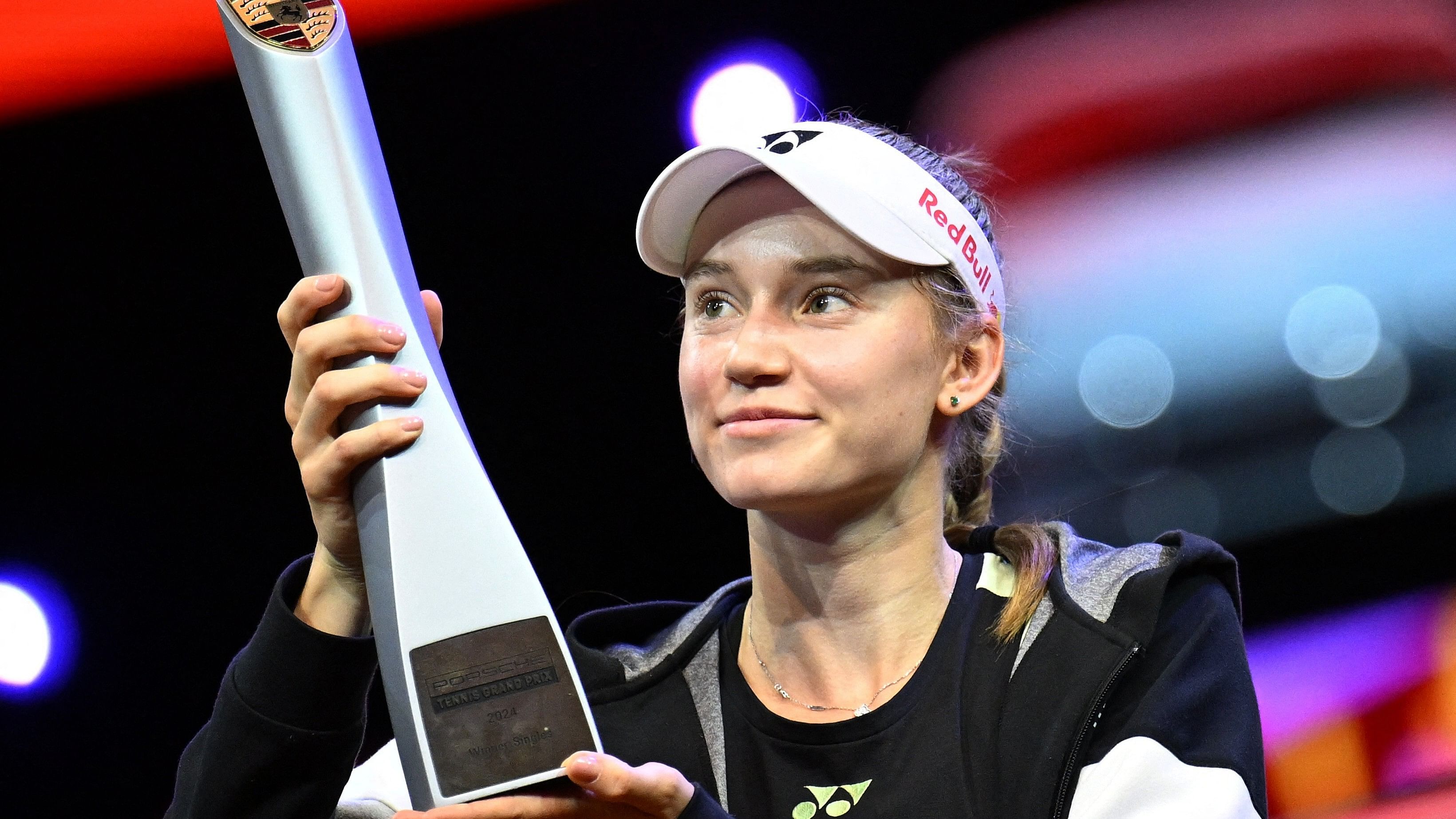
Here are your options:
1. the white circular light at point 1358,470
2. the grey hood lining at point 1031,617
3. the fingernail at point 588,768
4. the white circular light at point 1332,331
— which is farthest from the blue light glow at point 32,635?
the white circular light at point 1358,470

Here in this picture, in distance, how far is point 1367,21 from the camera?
2354 millimetres

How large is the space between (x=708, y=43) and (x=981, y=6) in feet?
1.51

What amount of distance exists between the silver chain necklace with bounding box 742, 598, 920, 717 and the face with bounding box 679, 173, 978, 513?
0.64ft

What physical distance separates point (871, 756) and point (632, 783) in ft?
1.53

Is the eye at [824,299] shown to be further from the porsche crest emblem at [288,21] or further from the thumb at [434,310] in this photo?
the porsche crest emblem at [288,21]

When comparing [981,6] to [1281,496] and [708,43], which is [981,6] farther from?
[1281,496]

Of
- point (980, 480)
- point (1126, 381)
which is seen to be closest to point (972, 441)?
point (980, 480)

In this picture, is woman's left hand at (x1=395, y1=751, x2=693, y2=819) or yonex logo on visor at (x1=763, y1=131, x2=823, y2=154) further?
yonex logo on visor at (x1=763, y1=131, x2=823, y2=154)

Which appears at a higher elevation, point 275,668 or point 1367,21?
point 1367,21

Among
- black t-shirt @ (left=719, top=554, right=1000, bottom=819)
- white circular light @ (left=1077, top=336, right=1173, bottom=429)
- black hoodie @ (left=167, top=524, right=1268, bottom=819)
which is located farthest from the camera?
white circular light @ (left=1077, top=336, right=1173, bottom=429)

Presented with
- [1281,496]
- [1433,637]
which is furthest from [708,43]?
[1433,637]

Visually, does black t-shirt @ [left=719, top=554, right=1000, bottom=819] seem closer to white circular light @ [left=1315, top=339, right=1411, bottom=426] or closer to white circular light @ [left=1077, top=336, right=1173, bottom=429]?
white circular light @ [left=1077, top=336, right=1173, bottom=429]

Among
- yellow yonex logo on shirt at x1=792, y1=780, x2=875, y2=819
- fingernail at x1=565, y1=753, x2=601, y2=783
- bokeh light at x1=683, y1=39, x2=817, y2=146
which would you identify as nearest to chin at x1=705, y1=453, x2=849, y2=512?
yellow yonex logo on shirt at x1=792, y1=780, x2=875, y2=819

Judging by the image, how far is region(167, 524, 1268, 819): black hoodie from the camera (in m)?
1.17
